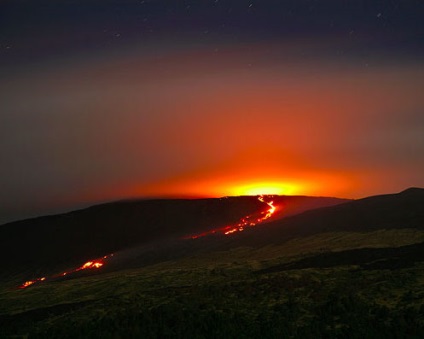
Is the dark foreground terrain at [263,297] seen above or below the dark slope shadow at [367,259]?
below

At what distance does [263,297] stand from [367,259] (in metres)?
25.1

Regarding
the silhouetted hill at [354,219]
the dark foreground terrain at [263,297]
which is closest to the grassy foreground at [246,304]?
the dark foreground terrain at [263,297]

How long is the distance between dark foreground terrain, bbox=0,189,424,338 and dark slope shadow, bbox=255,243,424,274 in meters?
0.17

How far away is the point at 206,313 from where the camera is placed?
64.4 metres

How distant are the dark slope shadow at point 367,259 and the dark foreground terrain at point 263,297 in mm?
171

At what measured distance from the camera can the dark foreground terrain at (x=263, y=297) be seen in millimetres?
57469

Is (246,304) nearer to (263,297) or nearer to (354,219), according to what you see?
(263,297)

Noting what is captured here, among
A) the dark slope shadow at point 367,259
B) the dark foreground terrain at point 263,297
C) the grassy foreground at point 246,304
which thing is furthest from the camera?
the dark slope shadow at point 367,259

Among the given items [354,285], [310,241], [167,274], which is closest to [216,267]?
[167,274]

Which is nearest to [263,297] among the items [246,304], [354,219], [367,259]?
[246,304]

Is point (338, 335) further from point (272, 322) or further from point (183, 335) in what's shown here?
point (183, 335)

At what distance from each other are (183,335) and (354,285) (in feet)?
78.2

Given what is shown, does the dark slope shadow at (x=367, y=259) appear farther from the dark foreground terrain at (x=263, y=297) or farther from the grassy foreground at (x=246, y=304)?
the grassy foreground at (x=246, y=304)

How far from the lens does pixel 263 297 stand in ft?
228
